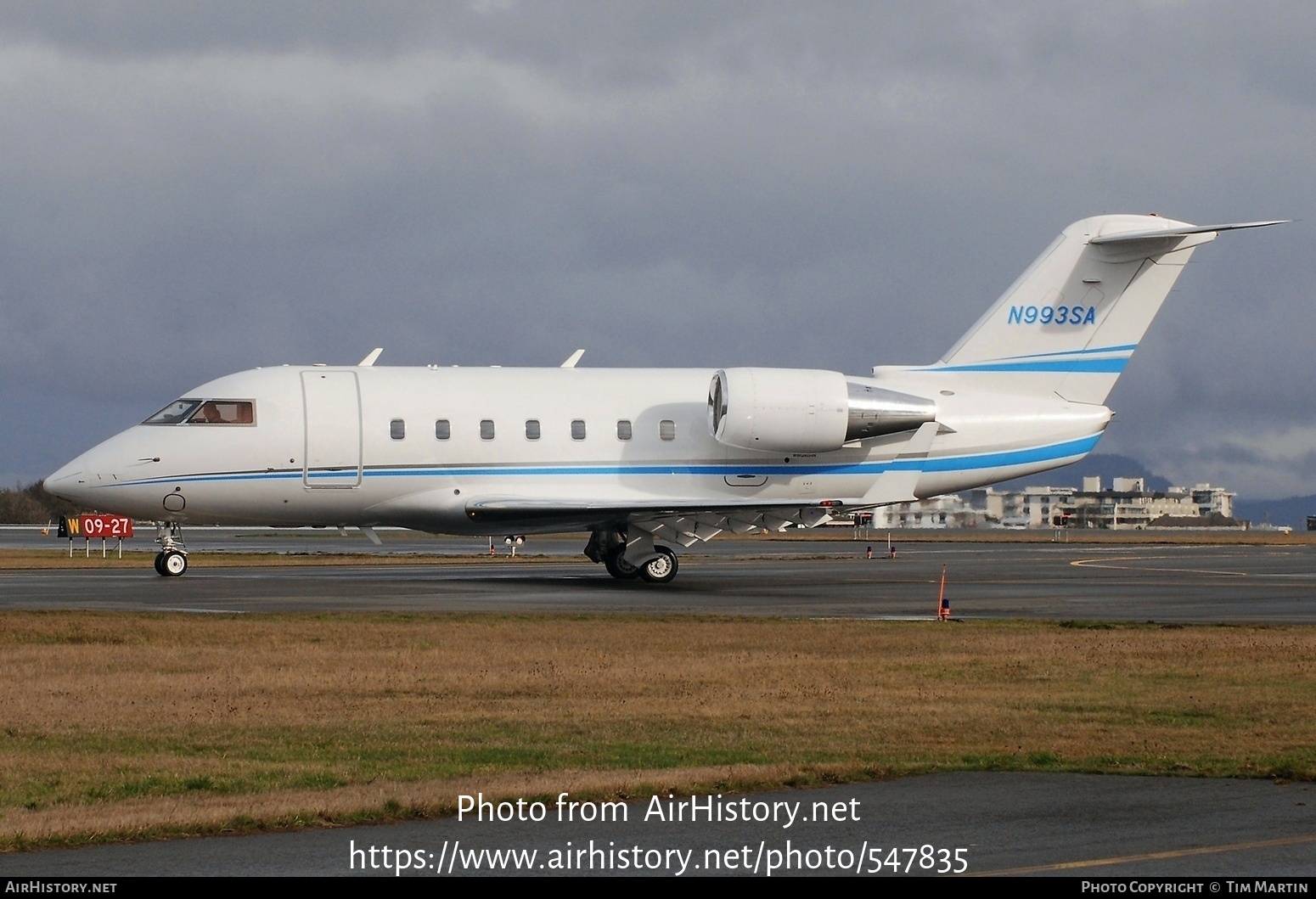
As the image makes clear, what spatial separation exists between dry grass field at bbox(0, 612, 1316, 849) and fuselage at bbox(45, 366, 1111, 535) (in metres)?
9.23

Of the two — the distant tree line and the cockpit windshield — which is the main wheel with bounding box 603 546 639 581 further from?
the distant tree line

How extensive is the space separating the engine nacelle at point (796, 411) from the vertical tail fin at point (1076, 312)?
3012 millimetres

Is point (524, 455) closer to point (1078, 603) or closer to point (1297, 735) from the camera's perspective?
point (1078, 603)

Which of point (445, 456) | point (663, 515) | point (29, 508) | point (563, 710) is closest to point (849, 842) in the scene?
point (563, 710)

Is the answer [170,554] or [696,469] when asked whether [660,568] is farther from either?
[170,554]

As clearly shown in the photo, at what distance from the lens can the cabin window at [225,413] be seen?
30766 mm

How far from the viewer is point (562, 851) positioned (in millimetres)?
8297

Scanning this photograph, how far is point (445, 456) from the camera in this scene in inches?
1218

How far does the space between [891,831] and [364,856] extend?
3087 mm

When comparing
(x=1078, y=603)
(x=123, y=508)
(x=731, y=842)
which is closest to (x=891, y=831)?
(x=731, y=842)

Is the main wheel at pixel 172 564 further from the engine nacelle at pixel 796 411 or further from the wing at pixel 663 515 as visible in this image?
the engine nacelle at pixel 796 411

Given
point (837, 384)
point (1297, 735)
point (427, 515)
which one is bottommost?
point (1297, 735)

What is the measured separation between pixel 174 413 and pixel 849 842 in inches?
1001

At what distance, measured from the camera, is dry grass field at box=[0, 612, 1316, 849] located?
10188 mm
